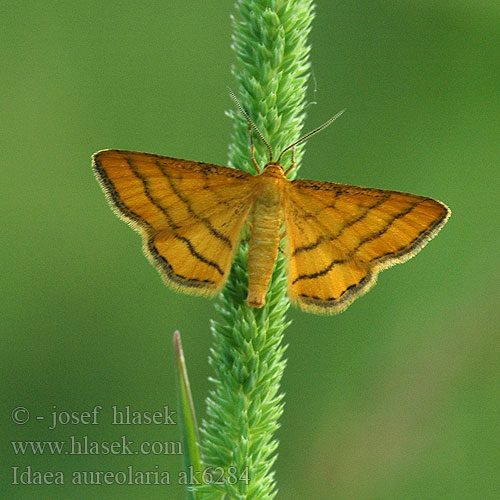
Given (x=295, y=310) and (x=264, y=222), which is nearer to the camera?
(x=264, y=222)

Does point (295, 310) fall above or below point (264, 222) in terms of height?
above

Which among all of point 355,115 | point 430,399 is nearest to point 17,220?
point 355,115

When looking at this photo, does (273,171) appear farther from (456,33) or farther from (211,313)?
(456,33)

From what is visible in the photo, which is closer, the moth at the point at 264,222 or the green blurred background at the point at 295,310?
the moth at the point at 264,222

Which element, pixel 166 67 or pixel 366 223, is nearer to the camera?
pixel 366 223

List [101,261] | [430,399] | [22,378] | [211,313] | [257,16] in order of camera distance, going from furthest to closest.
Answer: [101,261] → [211,313] → [22,378] → [430,399] → [257,16]
